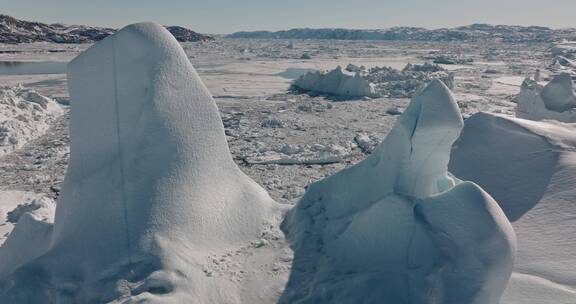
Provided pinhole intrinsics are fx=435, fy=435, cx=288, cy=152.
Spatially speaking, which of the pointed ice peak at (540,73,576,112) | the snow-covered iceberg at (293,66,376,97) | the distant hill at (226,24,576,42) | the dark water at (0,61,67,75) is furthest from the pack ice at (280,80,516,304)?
the distant hill at (226,24,576,42)

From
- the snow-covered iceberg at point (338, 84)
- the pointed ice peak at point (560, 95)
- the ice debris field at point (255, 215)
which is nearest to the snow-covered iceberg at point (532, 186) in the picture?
the ice debris field at point (255, 215)

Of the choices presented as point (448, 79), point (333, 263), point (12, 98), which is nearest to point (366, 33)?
point (448, 79)

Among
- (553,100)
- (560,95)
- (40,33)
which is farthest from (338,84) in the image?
(40,33)

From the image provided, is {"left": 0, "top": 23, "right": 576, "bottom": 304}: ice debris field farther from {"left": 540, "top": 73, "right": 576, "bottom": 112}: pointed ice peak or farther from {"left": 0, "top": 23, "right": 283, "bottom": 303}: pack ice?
{"left": 540, "top": 73, "right": 576, "bottom": 112}: pointed ice peak

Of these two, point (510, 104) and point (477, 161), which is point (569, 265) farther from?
point (510, 104)

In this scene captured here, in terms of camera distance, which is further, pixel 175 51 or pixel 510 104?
pixel 510 104

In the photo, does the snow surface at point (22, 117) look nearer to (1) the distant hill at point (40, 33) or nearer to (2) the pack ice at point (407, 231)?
(2) the pack ice at point (407, 231)
